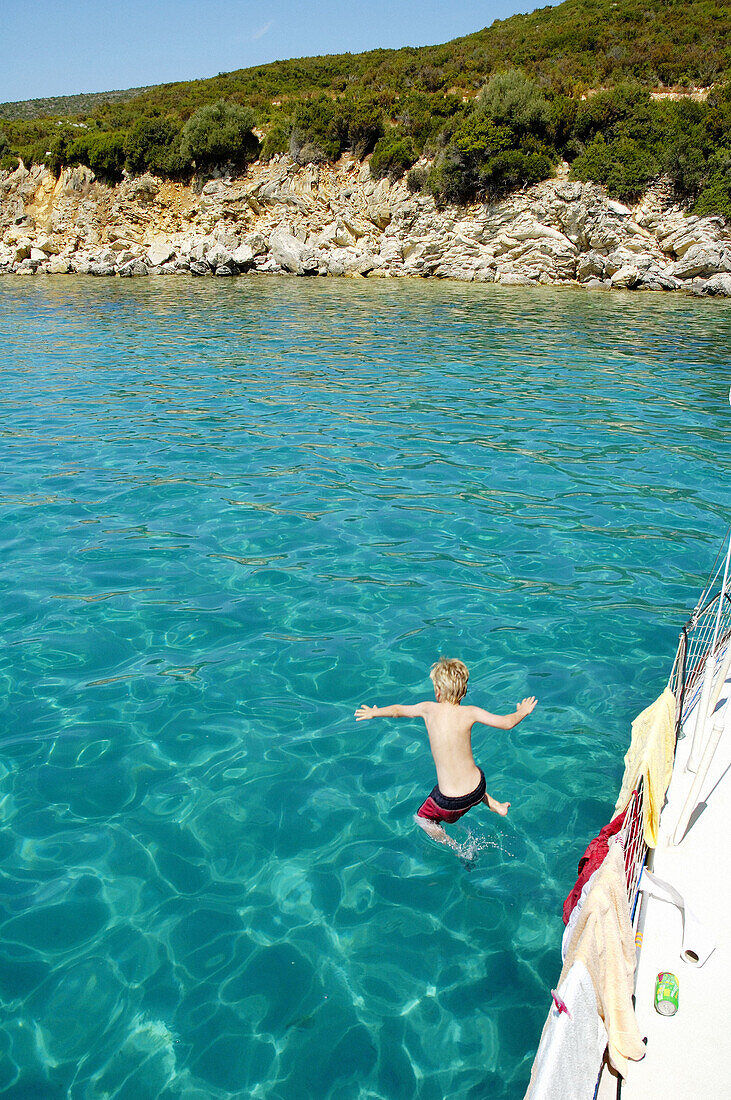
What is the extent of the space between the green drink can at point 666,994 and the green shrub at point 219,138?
178ft

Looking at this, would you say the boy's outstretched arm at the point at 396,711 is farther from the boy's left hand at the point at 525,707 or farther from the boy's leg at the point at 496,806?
the boy's leg at the point at 496,806

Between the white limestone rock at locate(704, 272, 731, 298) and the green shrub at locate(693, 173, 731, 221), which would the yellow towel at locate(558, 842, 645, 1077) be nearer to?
the white limestone rock at locate(704, 272, 731, 298)

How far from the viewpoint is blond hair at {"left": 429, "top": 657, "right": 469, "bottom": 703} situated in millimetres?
4352

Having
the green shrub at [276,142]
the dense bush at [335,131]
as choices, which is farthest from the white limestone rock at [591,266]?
the green shrub at [276,142]

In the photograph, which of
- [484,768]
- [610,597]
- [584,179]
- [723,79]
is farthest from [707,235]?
[484,768]

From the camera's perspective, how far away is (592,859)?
3.55 metres

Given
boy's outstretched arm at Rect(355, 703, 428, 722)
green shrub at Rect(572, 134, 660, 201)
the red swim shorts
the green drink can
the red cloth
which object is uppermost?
green shrub at Rect(572, 134, 660, 201)

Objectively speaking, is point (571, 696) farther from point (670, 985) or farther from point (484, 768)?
point (670, 985)

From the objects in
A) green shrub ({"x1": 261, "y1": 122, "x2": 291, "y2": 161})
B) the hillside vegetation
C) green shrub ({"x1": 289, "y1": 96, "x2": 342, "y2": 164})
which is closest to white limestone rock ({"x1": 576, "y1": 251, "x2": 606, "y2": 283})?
the hillside vegetation

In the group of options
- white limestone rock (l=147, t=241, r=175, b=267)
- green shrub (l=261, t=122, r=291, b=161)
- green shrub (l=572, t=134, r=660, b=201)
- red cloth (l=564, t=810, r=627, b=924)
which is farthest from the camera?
green shrub (l=261, t=122, r=291, b=161)

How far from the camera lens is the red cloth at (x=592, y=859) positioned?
3.50 m

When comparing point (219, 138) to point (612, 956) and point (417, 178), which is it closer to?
point (417, 178)

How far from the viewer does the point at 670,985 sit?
111 inches

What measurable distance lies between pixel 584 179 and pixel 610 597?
3825 cm
